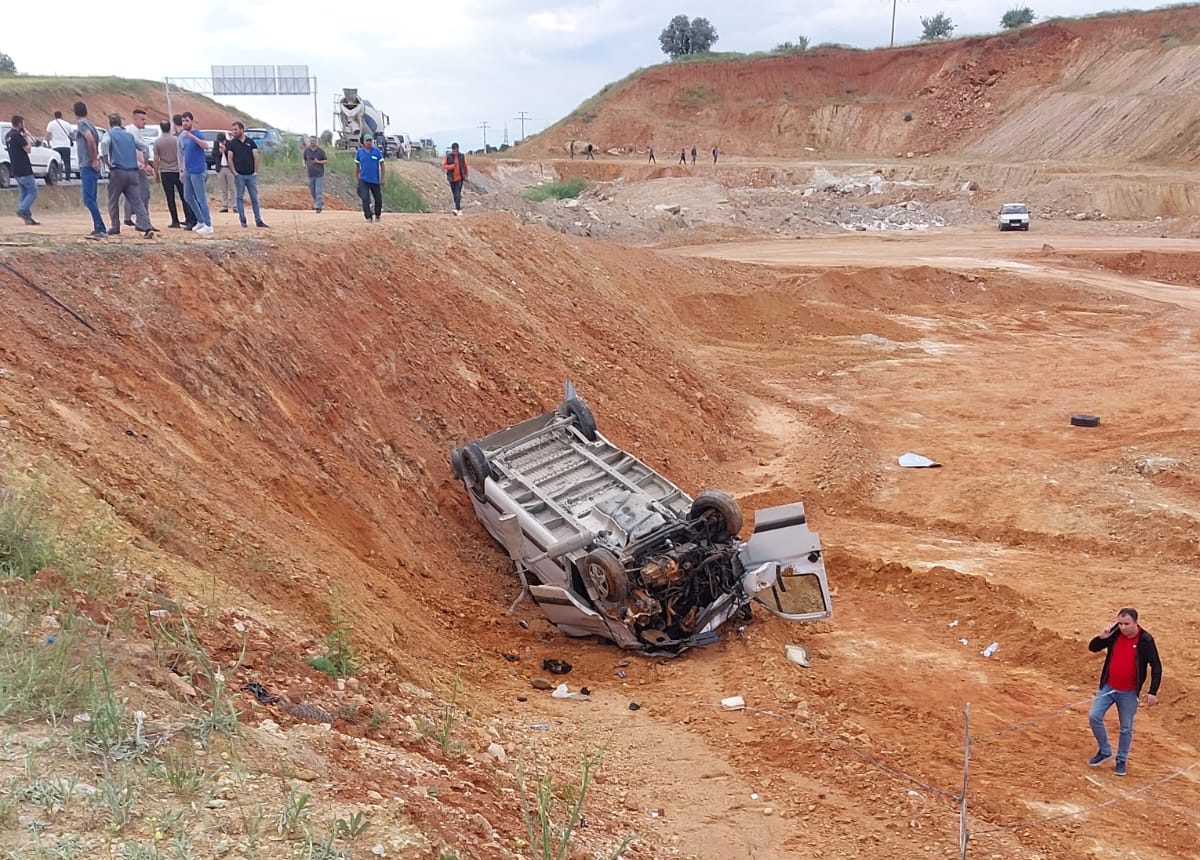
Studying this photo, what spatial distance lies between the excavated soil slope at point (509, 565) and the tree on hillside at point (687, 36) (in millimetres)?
72653

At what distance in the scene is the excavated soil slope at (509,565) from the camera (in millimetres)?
6074

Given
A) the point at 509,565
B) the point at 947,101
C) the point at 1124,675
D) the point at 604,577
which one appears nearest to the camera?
the point at 1124,675

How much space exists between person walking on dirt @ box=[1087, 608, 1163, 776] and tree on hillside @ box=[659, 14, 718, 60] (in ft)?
274

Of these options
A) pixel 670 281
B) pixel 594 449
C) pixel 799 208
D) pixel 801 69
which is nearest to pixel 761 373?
pixel 670 281

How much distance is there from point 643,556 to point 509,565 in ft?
7.72

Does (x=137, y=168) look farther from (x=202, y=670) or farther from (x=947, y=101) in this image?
(x=947, y=101)

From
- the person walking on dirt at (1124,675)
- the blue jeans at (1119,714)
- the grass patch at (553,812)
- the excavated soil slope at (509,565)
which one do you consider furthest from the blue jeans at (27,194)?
the blue jeans at (1119,714)

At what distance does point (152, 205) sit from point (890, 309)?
18110mm

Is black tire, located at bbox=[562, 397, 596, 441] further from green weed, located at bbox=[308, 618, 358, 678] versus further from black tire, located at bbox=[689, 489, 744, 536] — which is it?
green weed, located at bbox=[308, 618, 358, 678]

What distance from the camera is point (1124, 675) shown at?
693cm

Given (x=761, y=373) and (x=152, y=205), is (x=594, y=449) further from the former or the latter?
(x=152, y=205)

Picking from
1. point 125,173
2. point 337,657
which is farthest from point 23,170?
point 337,657

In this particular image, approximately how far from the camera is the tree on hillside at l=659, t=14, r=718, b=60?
8356 cm

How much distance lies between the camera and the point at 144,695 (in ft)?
14.7
